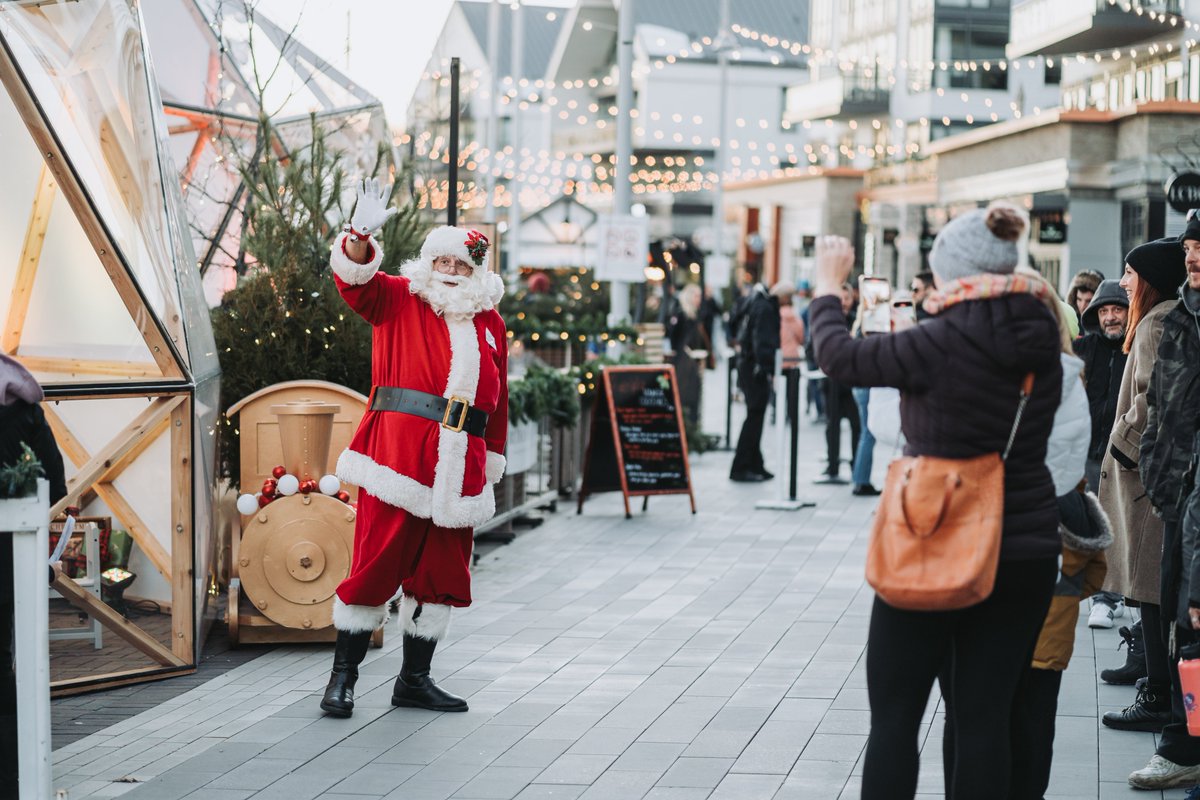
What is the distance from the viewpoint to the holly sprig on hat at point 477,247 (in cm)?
657

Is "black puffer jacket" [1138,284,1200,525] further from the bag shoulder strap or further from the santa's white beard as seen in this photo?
the santa's white beard

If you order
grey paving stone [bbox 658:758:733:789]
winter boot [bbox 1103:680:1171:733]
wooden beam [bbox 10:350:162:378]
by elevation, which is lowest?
grey paving stone [bbox 658:758:733:789]

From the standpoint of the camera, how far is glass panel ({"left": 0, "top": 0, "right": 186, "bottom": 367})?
271 inches

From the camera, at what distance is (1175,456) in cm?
569

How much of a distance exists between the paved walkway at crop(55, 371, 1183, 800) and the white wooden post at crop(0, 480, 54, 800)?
90cm

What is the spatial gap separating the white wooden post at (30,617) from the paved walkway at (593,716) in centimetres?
90

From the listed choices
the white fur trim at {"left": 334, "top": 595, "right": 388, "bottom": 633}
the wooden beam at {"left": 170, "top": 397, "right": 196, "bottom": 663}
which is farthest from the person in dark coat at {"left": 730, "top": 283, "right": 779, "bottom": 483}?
the white fur trim at {"left": 334, "top": 595, "right": 388, "bottom": 633}

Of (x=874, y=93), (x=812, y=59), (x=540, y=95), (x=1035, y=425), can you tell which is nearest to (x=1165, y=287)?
(x=1035, y=425)

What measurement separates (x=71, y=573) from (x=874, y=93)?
145 ft

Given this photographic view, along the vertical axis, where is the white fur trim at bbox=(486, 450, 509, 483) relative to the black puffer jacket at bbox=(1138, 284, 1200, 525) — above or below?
below

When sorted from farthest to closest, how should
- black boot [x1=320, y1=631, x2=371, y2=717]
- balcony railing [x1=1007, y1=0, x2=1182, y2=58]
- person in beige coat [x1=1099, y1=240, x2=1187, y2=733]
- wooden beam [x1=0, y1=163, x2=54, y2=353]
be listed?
balcony railing [x1=1007, y1=0, x2=1182, y2=58]
wooden beam [x1=0, y1=163, x2=54, y2=353]
black boot [x1=320, y1=631, x2=371, y2=717]
person in beige coat [x1=1099, y1=240, x2=1187, y2=733]

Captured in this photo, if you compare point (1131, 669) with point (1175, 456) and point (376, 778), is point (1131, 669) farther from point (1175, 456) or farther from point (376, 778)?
point (376, 778)

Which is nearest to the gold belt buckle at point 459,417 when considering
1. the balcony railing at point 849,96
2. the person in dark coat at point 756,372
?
the person in dark coat at point 756,372

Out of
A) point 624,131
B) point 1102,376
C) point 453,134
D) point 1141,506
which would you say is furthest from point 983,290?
A: point 624,131
